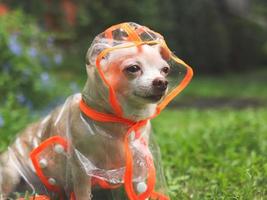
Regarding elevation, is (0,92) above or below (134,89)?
below

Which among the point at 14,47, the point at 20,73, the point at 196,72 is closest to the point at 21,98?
the point at 20,73

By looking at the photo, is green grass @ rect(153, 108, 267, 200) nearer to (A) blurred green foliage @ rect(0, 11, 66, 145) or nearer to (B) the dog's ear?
(B) the dog's ear

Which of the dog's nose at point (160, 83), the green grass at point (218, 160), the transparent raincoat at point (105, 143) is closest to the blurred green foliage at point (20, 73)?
the green grass at point (218, 160)

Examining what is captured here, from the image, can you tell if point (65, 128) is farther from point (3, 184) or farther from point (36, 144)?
point (3, 184)

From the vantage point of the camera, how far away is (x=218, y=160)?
3883 millimetres

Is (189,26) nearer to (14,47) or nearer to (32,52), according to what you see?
(32,52)

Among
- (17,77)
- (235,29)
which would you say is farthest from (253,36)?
(17,77)

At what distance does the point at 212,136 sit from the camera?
182 inches

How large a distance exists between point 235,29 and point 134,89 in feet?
42.9

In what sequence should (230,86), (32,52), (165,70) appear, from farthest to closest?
(230,86) < (32,52) < (165,70)

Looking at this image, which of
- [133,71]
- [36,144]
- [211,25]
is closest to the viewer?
[133,71]

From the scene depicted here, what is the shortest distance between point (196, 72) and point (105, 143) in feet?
41.7

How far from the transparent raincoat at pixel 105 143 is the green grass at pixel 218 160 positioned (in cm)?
47

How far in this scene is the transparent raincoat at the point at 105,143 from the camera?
2467 mm
